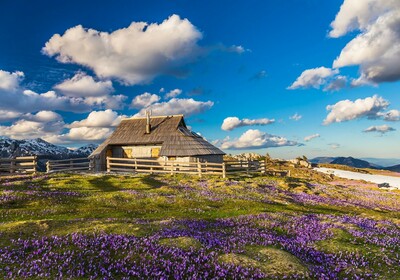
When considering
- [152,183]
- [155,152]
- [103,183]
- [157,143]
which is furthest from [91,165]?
[152,183]

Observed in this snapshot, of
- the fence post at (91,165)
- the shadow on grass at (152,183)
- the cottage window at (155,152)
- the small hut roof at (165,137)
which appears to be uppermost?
the small hut roof at (165,137)

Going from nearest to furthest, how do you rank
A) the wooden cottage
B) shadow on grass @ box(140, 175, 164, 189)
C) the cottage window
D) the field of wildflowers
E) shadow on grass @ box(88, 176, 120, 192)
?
the field of wildflowers
shadow on grass @ box(88, 176, 120, 192)
shadow on grass @ box(140, 175, 164, 189)
the wooden cottage
the cottage window

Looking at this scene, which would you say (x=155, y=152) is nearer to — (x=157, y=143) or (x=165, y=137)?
(x=157, y=143)

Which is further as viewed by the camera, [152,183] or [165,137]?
[165,137]

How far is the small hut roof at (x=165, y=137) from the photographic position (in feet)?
173

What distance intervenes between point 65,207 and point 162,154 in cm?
3305

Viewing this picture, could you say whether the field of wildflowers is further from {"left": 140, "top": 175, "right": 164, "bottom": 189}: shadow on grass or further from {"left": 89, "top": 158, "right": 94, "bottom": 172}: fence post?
{"left": 89, "top": 158, "right": 94, "bottom": 172}: fence post

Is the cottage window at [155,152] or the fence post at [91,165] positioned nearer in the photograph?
the fence post at [91,165]

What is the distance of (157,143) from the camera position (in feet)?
186

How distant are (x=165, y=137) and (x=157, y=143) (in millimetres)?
1937

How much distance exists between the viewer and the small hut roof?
52656mm

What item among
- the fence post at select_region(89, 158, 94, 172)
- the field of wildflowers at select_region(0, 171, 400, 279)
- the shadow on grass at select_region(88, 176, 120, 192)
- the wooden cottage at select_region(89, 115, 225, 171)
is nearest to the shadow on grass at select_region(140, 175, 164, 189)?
the shadow on grass at select_region(88, 176, 120, 192)

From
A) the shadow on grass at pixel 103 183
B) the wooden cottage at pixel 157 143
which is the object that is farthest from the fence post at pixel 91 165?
the shadow on grass at pixel 103 183

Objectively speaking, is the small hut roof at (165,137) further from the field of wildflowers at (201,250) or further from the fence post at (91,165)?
the field of wildflowers at (201,250)
